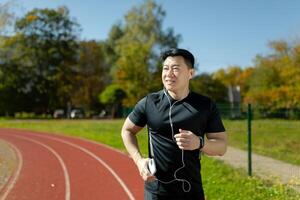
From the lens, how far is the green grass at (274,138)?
1465 cm

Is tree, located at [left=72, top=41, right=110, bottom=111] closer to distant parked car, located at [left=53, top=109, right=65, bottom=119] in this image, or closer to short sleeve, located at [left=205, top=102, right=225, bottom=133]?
distant parked car, located at [left=53, top=109, right=65, bottom=119]

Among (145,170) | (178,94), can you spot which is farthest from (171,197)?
(178,94)

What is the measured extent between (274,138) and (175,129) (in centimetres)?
1753

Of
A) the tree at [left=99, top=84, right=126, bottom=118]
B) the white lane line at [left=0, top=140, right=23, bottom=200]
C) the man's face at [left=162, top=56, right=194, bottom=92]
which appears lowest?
the white lane line at [left=0, top=140, right=23, bottom=200]

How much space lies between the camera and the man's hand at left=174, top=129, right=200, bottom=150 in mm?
2842

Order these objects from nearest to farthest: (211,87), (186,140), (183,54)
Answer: (186,140), (183,54), (211,87)

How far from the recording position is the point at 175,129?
10.1 ft

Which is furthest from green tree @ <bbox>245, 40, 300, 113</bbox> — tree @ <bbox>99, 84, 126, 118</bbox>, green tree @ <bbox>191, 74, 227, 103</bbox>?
tree @ <bbox>99, 84, 126, 118</bbox>

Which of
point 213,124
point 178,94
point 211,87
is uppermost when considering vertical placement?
point 211,87

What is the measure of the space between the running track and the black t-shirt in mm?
7262

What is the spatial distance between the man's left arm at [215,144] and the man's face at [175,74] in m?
0.37

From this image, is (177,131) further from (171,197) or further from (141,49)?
(141,49)

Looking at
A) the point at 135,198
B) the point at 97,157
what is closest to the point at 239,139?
the point at 97,157

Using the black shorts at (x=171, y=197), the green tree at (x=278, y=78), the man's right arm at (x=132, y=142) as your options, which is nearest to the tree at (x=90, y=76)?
the green tree at (x=278, y=78)
